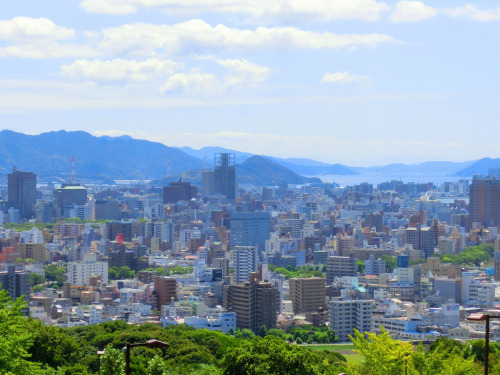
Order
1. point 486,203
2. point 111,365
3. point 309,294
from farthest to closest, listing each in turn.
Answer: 1. point 486,203
2. point 309,294
3. point 111,365

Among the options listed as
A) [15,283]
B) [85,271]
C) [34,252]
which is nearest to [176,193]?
[34,252]

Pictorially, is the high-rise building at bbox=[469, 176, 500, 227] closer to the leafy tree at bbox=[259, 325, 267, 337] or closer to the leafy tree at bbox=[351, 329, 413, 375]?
the leafy tree at bbox=[259, 325, 267, 337]

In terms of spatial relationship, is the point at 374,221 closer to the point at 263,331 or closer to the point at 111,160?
the point at 263,331

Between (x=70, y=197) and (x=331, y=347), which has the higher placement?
(x=70, y=197)

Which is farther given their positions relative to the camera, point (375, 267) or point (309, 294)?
point (375, 267)

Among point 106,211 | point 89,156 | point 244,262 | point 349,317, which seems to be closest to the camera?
point 349,317

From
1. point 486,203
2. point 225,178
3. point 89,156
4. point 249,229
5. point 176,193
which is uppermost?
point 89,156

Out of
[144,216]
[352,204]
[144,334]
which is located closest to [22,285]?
[144,334]
